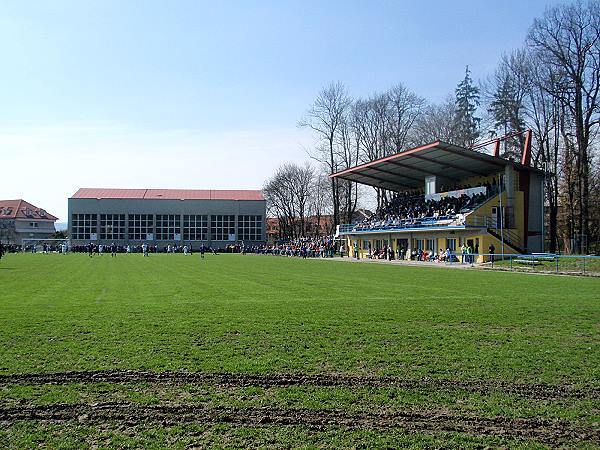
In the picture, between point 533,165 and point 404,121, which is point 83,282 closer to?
point 533,165

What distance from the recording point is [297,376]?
25.6 feet

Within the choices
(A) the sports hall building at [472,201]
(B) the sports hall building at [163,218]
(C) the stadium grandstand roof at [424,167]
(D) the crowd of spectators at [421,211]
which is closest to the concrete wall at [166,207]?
(B) the sports hall building at [163,218]

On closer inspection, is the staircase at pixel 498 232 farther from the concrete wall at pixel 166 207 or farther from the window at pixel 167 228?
the window at pixel 167 228

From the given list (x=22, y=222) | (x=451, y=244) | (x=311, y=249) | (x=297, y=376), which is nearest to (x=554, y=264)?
(x=451, y=244)

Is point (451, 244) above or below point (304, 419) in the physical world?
above

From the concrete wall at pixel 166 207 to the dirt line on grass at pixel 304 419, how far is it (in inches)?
3925

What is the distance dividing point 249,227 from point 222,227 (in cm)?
488

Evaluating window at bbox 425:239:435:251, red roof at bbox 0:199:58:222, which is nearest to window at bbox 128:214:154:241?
red roof at bbox 0:199:58:222

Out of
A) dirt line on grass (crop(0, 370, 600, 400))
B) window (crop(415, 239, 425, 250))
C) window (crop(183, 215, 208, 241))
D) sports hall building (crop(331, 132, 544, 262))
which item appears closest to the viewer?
dirt line on grass (crop(0, 370, 600, 400))

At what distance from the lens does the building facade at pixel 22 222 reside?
4491 inches

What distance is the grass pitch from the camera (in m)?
5.80

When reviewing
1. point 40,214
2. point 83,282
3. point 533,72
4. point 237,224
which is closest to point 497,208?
point 533,72

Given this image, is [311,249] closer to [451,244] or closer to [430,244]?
[430,244]

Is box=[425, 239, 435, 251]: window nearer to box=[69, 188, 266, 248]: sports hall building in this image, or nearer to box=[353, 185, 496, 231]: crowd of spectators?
box=[353, 185, 496, 231]: crowd of spectators
